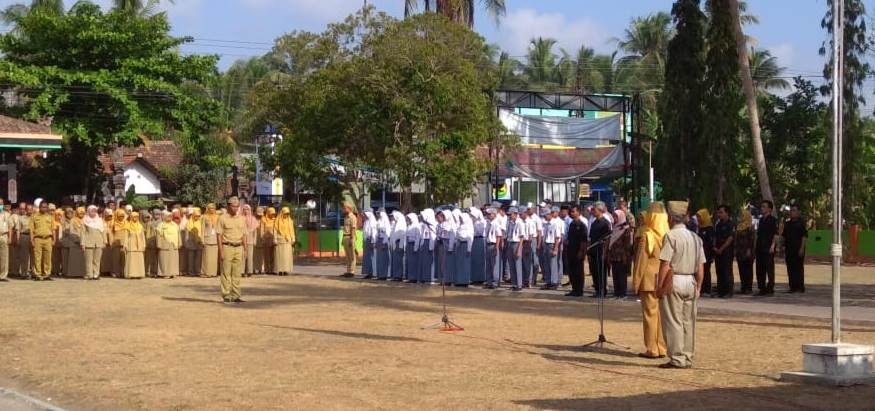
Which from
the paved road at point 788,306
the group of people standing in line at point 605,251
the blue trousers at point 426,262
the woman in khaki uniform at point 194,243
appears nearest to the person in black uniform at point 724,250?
the group of people standing in line at point 605,251

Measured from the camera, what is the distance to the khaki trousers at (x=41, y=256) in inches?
1077

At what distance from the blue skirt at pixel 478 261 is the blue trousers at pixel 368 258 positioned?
379cm

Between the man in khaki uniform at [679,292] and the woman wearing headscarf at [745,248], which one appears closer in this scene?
the man in khaki uniform at [679,292]

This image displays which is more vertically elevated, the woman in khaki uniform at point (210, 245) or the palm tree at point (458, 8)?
the palm tree at point (458, 8)

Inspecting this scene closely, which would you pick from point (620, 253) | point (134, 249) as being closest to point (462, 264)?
point (620, 253)

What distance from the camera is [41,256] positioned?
27.4 meters

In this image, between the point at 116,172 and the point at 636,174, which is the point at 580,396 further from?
the point at 116,172

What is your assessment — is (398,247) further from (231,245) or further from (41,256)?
(41,256)

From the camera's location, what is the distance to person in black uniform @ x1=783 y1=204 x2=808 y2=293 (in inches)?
831

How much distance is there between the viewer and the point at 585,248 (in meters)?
21.0

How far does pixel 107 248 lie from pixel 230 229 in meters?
10.7

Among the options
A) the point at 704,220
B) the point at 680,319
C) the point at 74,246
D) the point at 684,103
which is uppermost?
the point at 684,103

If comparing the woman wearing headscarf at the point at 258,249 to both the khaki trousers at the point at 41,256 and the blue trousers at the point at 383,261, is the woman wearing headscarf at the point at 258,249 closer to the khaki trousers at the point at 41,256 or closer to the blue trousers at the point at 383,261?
the blue trousers at the point at 383,261

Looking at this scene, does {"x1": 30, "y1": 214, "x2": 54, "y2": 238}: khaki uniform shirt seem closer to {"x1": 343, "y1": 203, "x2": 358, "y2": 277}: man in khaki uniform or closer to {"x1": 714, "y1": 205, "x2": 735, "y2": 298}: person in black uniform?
{"x1": 343, "y1": 203, "x2": 358, "y2": 277}: man in khaki uniform
